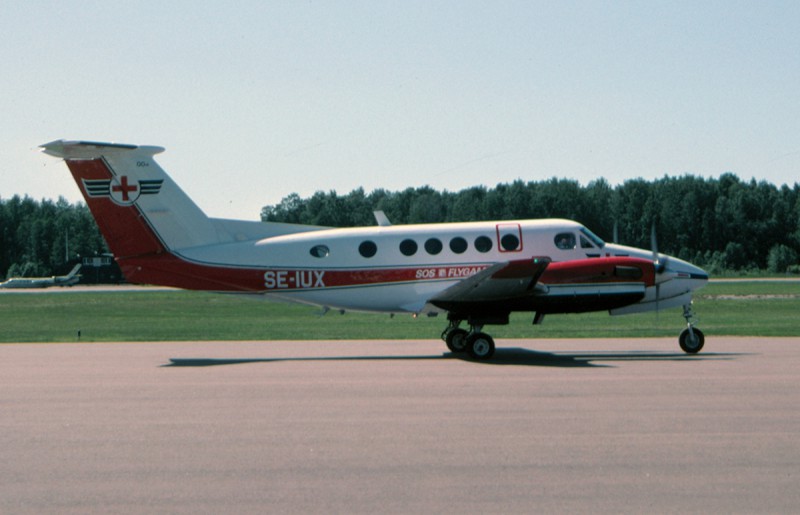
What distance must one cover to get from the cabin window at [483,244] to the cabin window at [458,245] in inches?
10.9

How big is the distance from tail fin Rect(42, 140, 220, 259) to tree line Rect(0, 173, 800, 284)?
74743 millimetres

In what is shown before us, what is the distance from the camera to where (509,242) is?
2055cm

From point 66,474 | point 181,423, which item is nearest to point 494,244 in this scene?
point 181,423

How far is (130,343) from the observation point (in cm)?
2522

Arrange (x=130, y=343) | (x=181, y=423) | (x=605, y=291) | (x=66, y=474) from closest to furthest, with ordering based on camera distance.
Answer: (x=66, y=474)
(x=181, y=423)
(x=605, y=291)
(x=130, y=343)

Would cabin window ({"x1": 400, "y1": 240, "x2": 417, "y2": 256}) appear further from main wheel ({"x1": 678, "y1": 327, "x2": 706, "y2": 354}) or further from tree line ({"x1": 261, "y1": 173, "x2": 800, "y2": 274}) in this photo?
tree line ({"x1": 261, "y1": 173, "x2": 800, "y2": 274})

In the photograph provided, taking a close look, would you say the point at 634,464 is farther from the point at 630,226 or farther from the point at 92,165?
the point at 630,226

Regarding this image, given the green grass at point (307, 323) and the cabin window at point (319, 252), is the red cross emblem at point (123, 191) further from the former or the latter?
the green grass at point (307, 323)

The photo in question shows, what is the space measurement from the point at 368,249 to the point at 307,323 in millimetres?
15518

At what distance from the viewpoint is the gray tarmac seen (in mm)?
7531

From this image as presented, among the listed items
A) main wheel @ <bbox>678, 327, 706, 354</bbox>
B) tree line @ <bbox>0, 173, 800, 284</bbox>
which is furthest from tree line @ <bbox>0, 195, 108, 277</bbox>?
main wheel @ <bbox>678, 327, 706, 354</bbox>

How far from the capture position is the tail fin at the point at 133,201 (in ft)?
66.5

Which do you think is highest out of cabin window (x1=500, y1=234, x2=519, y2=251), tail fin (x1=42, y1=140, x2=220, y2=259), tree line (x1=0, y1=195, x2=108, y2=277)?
tree line (x1=0, y1=195, x2=108, y2=277)

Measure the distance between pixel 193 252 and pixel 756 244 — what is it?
98.2 m
